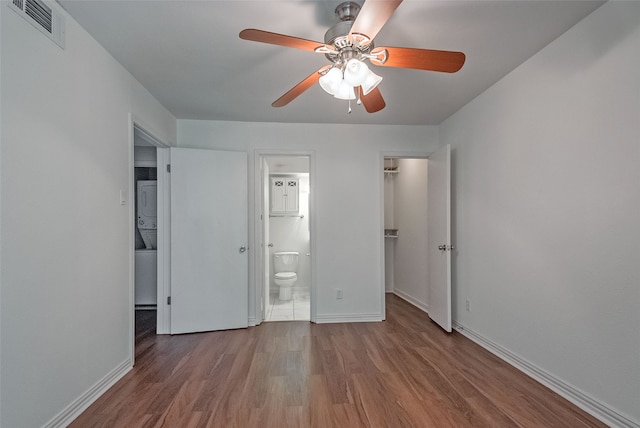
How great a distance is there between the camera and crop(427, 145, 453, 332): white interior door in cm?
321

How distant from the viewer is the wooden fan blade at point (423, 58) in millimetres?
1464

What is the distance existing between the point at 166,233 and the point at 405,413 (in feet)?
9.19

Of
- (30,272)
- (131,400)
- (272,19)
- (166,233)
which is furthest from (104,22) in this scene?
(131,400)

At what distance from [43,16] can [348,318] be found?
356 cm

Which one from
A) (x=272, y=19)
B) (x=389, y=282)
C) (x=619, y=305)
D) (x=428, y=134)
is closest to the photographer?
(x=619, y=305)

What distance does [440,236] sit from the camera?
3.39m

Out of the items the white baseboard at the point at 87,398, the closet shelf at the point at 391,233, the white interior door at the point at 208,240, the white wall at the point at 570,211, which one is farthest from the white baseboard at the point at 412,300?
the white baseboard at the point at 87,398

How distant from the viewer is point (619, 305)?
1689mm

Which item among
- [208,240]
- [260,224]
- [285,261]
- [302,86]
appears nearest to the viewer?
[302,86]

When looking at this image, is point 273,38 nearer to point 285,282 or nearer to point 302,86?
point 302,86

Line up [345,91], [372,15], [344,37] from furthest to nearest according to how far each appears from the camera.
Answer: [345,91]
[344,37]
[372,15]

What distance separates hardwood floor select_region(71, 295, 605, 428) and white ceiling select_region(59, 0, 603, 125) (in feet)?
7.69

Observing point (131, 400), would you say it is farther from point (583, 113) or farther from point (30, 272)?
point (583, 113)

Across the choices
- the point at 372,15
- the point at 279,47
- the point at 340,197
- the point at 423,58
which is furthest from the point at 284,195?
the point at 372,15
